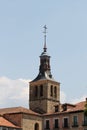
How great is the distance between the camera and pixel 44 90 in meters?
86.9

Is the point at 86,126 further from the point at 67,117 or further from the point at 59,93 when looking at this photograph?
the point at 59,93

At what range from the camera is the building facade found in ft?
252

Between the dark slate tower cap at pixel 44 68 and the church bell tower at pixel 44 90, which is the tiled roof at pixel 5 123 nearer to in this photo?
the church bell tower at pixel 44 90

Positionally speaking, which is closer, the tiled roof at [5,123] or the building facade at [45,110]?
the tiled roof at [5,123]

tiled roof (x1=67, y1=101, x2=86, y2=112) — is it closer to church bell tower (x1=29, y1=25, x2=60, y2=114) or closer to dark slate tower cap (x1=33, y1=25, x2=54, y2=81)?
church bell tower (x1=29, y1=25, x2=60, y2=114)

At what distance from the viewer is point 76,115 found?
76.9 meters

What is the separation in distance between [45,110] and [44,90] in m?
4.05

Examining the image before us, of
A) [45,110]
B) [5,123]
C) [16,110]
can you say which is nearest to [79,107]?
[45,110]

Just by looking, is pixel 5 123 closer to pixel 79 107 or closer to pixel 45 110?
pixel 45 110

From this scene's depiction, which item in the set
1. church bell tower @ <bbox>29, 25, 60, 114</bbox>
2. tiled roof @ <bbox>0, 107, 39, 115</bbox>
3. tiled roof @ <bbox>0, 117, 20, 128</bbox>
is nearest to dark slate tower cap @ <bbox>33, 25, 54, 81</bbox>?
church bell tower @ <bbox>29, 25, 60, 114</bbox>

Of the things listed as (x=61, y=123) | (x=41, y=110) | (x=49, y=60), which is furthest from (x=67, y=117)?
(x=49, y=60)

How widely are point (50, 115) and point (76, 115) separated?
20.0 ft

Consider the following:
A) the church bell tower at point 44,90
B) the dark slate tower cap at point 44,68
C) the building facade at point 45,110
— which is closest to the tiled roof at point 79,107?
the building facade at point 45,110

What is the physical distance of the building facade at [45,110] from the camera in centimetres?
7694
